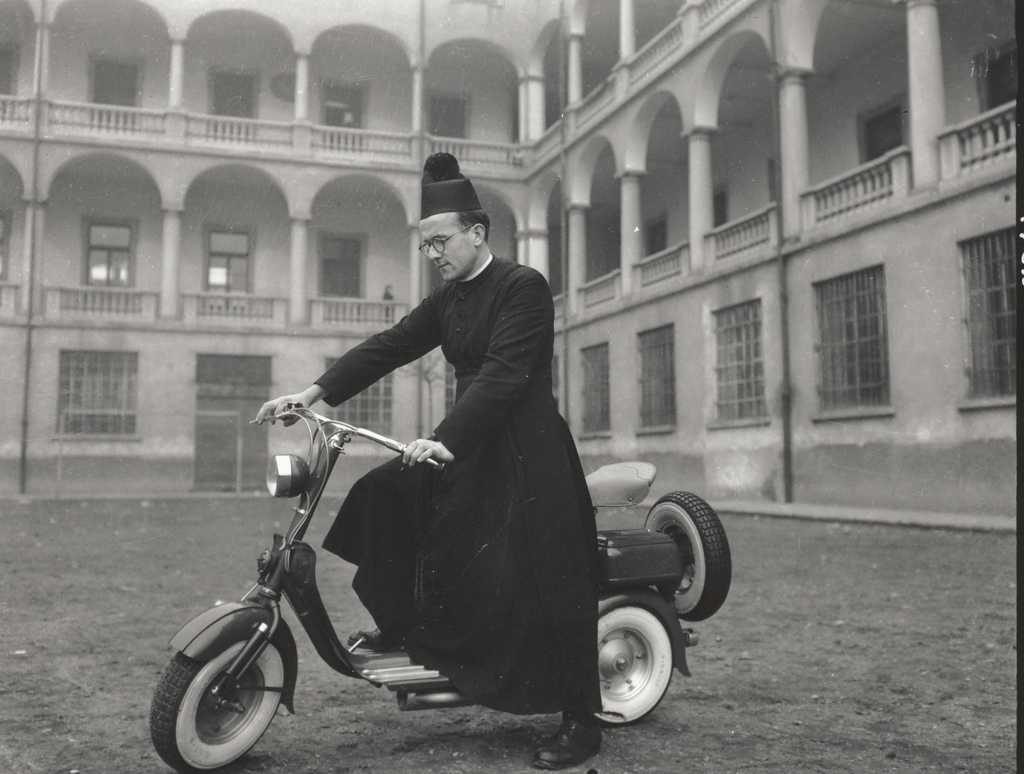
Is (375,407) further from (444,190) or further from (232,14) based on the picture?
(444,190)

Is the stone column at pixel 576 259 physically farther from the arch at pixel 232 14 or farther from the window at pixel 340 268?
the arch at pixel 232 14

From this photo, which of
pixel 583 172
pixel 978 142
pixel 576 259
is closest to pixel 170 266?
pixel 576 259

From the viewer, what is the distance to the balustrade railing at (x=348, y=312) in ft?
78.2

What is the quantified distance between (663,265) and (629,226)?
155 centimetres

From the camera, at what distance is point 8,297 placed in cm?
2192

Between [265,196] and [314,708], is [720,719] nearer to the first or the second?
[314,708]

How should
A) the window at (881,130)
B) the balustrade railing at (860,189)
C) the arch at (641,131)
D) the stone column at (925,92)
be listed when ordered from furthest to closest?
the arch at (641,131)
the window at (881,130)
the balustrade railing at (860,189)
the stone column at (925,92)

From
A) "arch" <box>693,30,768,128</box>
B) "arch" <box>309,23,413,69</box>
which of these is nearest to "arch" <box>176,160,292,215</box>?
"arch" <box>309,23,413,69</box>

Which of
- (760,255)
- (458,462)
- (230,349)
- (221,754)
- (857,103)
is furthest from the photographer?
(230,349)

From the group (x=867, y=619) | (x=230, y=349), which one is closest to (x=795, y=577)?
(x=867, y=619)

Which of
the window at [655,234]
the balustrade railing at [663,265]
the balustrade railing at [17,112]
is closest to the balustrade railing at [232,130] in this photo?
the balustrade railing at [17,112]

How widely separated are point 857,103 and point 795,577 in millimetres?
12653

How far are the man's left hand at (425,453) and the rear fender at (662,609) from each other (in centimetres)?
89

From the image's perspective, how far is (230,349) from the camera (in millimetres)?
22859
